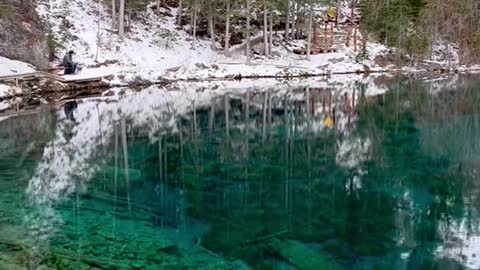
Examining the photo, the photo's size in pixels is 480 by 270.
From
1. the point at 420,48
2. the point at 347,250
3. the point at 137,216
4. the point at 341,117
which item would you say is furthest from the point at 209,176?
Answer: the point at 420,48

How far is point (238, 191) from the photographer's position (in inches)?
480

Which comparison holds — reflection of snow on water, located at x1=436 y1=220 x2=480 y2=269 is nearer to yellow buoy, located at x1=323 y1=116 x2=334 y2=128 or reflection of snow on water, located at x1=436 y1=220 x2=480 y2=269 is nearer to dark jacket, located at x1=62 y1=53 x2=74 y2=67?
yellow buoy, located at x1=323 y1=116 x2=334 y2=128

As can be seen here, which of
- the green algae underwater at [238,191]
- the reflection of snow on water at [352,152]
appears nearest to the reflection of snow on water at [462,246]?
the green algae underwater at [238,191]

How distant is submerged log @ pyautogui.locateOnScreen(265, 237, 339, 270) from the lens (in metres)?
8.11

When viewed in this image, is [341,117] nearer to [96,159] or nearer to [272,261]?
[96,159]

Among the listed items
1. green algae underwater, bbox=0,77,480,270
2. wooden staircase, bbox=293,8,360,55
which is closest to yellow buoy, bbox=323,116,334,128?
green algae underwater, bbox=0,77,480,270

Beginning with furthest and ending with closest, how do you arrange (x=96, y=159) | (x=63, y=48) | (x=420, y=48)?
(x=420, y=48) → (x=63, y=48) → (x=96, y=159)

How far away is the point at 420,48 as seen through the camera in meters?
48.1

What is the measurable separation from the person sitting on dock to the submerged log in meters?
24.4

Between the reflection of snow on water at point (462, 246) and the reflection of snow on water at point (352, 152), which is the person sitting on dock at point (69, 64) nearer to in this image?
the reflection of snow on water at point (352, 152)

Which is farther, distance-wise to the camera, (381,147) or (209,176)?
(381,147)

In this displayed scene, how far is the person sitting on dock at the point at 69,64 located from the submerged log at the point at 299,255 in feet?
80.1

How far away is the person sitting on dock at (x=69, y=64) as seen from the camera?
3075 centimetres

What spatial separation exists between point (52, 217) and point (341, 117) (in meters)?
14.8
